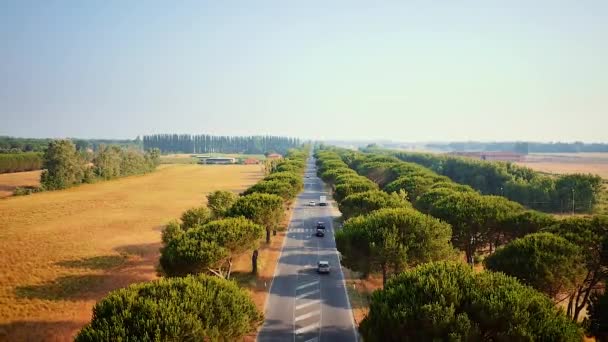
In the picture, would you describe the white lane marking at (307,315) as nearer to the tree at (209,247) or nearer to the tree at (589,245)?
the tree at (209,247)

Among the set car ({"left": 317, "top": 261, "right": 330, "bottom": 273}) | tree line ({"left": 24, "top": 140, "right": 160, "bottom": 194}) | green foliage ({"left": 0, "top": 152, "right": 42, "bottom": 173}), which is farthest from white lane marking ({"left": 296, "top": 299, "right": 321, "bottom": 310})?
green foliage ({"left": 0, "top": 152, "right": 42, "bottom": 173})

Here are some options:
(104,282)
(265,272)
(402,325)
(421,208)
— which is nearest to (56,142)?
(104,282)

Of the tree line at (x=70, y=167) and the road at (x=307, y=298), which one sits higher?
the tree line at (x=70, y=167)

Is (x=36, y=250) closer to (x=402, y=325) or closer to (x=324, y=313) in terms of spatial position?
(x=324, y=313)

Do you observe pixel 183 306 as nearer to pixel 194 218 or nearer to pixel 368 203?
pixel 194 218

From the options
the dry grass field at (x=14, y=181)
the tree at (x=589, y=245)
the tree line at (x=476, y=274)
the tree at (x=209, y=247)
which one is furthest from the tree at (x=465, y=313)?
the dry grass field at (x=14, y=181)

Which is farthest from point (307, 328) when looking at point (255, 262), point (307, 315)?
point (255, 262)
